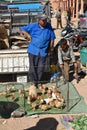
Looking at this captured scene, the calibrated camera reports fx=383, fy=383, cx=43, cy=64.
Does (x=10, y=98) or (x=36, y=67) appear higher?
A: (x=36, y=67)

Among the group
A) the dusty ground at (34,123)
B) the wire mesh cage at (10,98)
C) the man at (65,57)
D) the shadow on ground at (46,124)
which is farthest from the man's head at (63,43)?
the shadow on ground at (46,124)

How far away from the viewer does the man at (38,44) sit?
888cm

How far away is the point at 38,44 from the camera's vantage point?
8.96 metres

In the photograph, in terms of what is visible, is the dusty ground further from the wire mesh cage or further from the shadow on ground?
the wire mesh cage

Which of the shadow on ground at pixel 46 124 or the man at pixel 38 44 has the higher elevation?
the man at pixel 38 44

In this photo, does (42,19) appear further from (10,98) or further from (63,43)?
(10,98)

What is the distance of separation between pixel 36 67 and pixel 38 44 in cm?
61

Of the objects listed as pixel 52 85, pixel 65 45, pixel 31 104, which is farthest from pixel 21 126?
pixel 65 45

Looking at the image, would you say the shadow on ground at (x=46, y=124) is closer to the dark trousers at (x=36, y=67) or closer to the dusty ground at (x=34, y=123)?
the dusty ground at (x=34, y=123)

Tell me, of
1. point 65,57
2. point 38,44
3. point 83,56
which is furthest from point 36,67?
point 83,56

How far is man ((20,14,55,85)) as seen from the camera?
29.1 ft

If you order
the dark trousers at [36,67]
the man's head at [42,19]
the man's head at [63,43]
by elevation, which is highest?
the man's head at [42,19]

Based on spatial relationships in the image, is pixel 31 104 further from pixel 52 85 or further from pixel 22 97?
pixel 52 85

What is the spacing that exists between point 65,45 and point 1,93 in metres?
2.03
